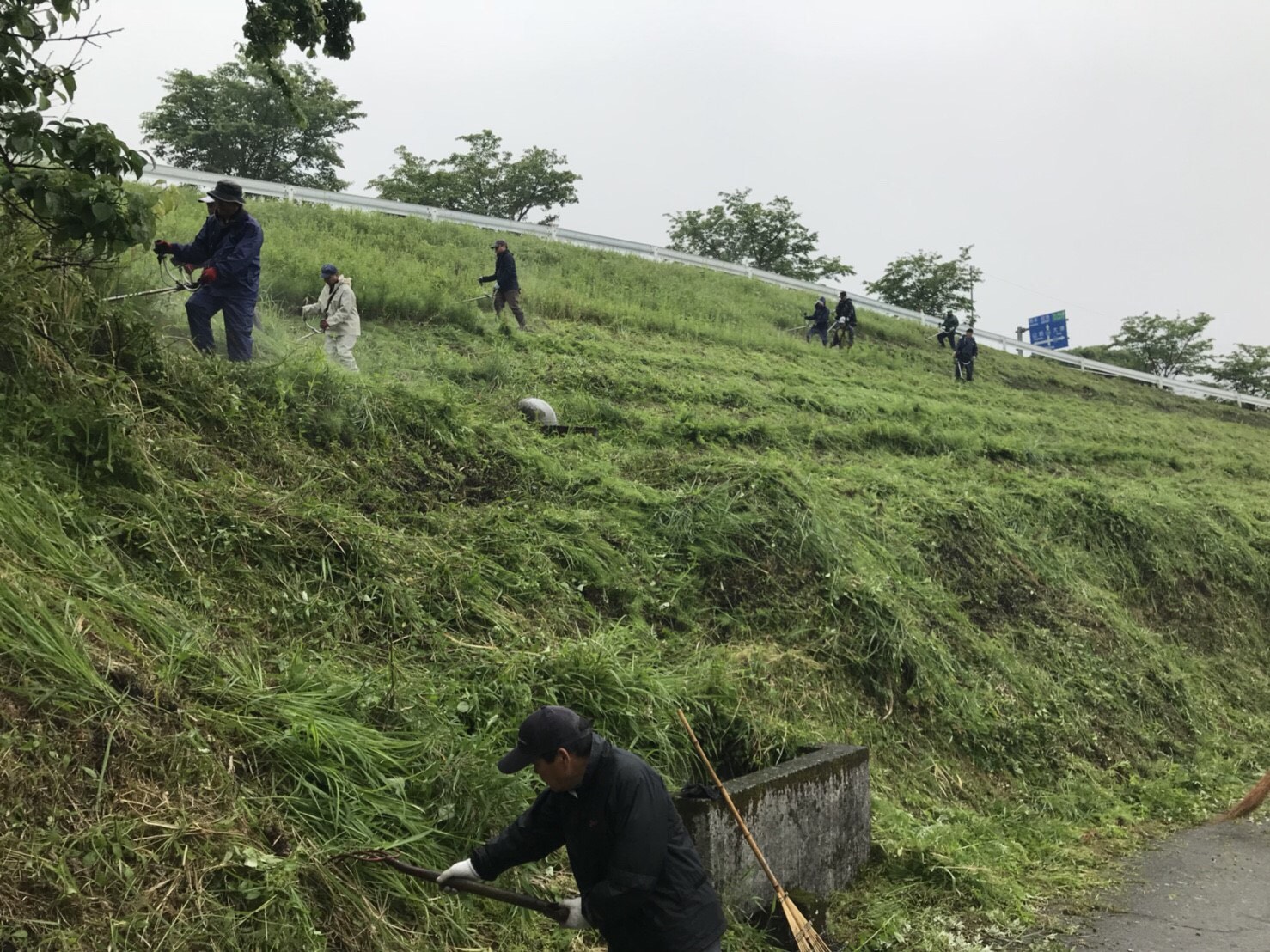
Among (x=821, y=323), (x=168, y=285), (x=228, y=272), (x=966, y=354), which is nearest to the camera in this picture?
(x=228, y=272)

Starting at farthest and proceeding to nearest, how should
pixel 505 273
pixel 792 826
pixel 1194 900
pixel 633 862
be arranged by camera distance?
pixel 505 273 → pixel 1194 900 → pixel 792 826 → pixel 633 862

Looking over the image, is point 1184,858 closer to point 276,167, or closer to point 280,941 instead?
point 280,941

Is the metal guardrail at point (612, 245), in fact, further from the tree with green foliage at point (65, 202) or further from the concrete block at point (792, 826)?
the concrete block at point (792, 826)

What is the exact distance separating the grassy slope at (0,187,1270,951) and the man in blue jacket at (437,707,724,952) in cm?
79

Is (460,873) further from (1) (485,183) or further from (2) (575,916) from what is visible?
(1) (485,183)

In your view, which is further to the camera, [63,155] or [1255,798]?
[1255,798]

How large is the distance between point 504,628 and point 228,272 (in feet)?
12.1

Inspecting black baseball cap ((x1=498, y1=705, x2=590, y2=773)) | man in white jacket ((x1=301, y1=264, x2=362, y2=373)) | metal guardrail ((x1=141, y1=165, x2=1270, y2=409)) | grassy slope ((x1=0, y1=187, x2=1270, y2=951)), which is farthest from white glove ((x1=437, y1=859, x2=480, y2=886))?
metal guardrail ((x1=141, y1=165, x2=1270, y2=409))

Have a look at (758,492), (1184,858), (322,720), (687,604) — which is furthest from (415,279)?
(1184,858)

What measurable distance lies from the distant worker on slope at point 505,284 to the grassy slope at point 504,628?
594 millimetres

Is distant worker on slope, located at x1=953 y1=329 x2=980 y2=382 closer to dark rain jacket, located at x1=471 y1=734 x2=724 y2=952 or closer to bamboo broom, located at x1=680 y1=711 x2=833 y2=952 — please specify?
bamboo broom, located at x1=680 y1=711 x2=833 y2=952

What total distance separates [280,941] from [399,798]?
847 mm

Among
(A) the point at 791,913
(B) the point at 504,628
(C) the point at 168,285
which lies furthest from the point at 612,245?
(A) the point at 791,913

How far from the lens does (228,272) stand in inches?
283
